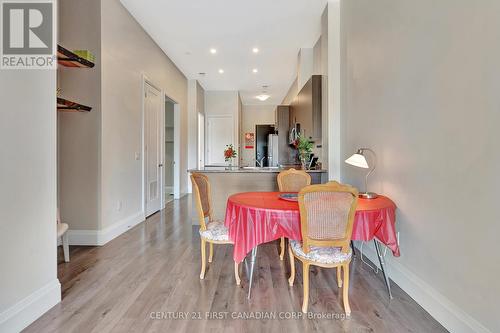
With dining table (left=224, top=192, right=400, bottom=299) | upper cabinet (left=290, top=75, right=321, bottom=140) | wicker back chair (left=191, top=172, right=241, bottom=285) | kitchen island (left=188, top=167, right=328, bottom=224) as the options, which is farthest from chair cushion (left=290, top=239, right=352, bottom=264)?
upper cabinet (left=290, top=75, right=321, bottom=140)

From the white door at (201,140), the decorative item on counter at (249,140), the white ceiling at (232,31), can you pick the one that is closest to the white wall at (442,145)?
the white ceiling at (232,31)

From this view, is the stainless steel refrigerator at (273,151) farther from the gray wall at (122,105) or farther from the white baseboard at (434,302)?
the white baseboard at (434,302)

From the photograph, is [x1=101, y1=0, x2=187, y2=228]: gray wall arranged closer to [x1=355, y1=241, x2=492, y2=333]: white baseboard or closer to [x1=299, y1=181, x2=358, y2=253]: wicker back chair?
[x1=299, y1=181, x2=358, y2=253]: wicker back chair

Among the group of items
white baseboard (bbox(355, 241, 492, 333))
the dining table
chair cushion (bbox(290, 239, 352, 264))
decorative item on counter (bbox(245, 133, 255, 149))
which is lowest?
white baseboard (bbox(355, 241, 492, 333))

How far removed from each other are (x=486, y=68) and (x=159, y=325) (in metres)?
2.45

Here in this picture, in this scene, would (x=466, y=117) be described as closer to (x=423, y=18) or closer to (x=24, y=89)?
(x=423, y=18)

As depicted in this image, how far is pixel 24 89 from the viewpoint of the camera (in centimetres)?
173

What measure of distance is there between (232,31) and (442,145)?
373 centimetres

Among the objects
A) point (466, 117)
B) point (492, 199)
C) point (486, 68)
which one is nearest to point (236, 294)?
point (492, 199)

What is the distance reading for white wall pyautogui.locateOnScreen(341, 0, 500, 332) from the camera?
1450 mm

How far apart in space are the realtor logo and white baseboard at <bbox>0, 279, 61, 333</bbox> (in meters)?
1.47

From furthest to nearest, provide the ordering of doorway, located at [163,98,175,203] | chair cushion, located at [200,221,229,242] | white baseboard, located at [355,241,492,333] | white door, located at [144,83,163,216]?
doorway, located at [163,98,175,203] < white door, located at [144,83,163,216] < chair cushion, located at [200,221,229,242] < white baseboard, located at [355,241,492,333]

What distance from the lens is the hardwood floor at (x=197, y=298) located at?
176 centimetres

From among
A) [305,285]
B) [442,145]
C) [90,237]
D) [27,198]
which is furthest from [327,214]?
[90,237]
